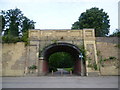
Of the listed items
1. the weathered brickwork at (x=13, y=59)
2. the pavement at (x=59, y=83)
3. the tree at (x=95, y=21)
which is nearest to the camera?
the pavement at (x=59, y=83)

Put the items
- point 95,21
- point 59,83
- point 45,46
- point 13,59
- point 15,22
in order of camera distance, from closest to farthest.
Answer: point 59,83 → point 13,59 → point 45,46 → point 95,21 → point 15,22

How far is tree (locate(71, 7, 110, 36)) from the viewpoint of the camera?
4440 centimetres

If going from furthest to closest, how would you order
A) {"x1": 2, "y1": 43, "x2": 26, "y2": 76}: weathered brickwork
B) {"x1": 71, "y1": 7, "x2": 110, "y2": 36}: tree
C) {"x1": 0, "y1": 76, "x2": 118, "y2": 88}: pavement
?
{"x1": 71, "y1": 7, "x2": 110, "y2": 36}: tree
{"x1": 2, "y1": 43, "x2": 26, "y2": 76}: weathered brickwork
{"x1": 0, "y1": 76, "x2": 118, "y2": 88}: pavement

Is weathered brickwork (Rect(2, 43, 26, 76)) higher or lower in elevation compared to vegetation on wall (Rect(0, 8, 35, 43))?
lower

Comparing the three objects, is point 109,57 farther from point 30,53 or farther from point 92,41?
point 30,53

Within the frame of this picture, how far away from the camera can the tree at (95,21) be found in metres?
44.4

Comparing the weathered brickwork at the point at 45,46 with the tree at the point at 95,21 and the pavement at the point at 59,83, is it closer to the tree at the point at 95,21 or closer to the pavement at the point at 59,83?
the pavement at the point at 59,83

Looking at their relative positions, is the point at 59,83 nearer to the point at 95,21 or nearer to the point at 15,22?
the point at 95,21

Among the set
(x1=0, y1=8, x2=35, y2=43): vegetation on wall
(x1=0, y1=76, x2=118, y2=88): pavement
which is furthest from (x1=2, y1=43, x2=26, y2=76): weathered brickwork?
(x1=0, y1=8, x2=35, y2=43): vegetation on wall

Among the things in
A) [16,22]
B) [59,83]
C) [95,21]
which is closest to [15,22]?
[16,22]

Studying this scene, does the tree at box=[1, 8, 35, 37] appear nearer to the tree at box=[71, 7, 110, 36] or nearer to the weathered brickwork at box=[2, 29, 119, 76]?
the tree at box=[71, 7, 110, 36]

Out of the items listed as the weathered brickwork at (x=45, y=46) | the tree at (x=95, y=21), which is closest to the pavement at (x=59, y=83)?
the weathered brickwork at (x=45, y=46)

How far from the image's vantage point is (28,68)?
22828mm

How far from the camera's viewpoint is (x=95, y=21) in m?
45.0
